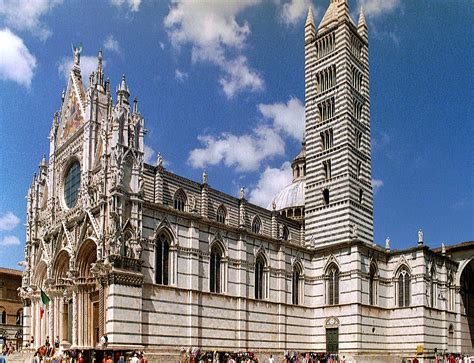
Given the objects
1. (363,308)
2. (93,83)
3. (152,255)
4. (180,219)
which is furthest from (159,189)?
(363,308)

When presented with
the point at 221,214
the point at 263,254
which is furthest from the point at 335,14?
the point at 263,254

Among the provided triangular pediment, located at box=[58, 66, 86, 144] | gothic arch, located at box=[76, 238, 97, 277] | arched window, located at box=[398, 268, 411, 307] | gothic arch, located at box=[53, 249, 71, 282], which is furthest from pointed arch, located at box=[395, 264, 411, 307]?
triangular pediment, located at box=[58, 66, 86, 144]

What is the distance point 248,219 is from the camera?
43.2 meters

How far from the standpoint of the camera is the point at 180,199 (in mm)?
38438

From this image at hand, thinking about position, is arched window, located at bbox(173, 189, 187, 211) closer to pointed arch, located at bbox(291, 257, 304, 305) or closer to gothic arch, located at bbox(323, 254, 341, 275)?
pointed arch, located at bbox(291, 257, 304, 305)

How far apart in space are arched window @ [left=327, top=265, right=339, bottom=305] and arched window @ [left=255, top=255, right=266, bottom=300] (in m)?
5.62

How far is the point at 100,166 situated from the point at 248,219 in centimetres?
1312

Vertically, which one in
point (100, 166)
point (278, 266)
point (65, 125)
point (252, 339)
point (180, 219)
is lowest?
point (252, 339)

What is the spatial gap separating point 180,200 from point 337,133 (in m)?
14.0

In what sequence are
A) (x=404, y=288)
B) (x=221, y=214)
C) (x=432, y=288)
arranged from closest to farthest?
(x=221, y=214) → (x=404, y=288) → (x=432, y=288)

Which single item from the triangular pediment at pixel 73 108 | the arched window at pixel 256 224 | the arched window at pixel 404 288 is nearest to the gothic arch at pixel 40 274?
the triangular pediment at pixel 73 108

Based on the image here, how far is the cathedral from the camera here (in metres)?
32.0

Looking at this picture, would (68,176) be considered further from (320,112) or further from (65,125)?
(320,112)

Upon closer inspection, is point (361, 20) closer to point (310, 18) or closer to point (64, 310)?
point (310, 18)
